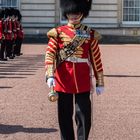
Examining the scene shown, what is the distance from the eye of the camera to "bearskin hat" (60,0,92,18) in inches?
218

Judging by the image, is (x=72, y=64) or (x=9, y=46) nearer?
(x=72, y=64)

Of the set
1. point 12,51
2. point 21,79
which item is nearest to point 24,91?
point 21,79

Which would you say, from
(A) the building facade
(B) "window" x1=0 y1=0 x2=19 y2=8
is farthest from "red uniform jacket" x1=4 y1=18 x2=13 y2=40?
(B) "window" x1=0 y1=0 x2=19 y2=8

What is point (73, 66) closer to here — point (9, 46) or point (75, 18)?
point (75, 18)

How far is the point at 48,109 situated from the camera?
848 centimetres

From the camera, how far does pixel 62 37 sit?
18.1 ft

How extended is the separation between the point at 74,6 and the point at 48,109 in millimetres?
3142

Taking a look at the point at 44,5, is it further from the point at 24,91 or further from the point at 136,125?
the point at 136,125

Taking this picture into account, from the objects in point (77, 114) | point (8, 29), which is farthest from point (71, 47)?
point (8, 29)

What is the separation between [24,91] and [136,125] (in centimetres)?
358

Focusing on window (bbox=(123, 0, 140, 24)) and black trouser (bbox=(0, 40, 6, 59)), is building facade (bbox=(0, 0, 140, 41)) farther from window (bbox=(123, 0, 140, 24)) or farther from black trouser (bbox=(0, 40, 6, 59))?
black trouser (bbox=(0, 40, 6, 59))

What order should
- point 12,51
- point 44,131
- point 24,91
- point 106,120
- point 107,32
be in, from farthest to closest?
point 107,32, point 12,51, point 24,91, point 106,120, point 44,131

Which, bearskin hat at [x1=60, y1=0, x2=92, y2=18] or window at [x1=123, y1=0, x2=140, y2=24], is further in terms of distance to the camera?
window at [x1=123, y1=0, x2=140, y2=24]

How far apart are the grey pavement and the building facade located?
792 inches
